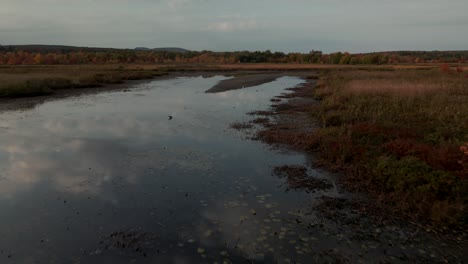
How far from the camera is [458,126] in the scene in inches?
562

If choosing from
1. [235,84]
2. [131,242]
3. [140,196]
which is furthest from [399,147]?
[235,84]

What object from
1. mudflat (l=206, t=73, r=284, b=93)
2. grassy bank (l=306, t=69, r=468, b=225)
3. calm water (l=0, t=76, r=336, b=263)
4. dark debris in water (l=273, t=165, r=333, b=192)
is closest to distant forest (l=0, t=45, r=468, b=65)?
mudflat (l=206, t=73, r=284, b=93)

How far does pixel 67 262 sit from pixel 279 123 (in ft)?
47.7

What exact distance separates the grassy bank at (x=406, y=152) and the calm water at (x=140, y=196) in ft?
6.58

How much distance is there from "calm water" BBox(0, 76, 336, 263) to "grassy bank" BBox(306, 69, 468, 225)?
201 cm

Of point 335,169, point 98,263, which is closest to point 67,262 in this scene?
point 98,263

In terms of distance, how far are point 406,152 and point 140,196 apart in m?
8.42

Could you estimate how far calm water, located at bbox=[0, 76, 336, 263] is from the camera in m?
6.57

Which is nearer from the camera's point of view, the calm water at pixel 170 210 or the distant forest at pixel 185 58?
the calm water at pixel 170 210

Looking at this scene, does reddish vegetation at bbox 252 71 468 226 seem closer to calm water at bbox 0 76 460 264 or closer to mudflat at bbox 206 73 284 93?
calm water at bbox 0 76 460 264

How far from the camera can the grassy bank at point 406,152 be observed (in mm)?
8195

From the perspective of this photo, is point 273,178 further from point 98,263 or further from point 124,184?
point 98,263

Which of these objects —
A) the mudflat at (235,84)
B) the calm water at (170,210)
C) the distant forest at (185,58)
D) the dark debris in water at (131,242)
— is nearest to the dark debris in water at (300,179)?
the calm water at (170,210)

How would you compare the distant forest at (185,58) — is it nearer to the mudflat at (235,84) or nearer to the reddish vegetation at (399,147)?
the mudflat at (235,84)
